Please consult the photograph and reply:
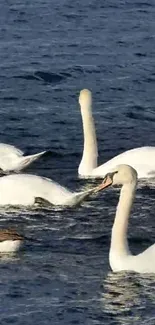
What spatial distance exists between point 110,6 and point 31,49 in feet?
11.6

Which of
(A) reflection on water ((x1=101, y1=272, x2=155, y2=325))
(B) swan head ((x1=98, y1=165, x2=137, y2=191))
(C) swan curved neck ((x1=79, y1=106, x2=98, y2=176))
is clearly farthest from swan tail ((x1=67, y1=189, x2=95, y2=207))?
(A) reflection on water ((x1=101, y1=272, x2=155, y2=325))

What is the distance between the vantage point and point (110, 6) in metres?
28.9

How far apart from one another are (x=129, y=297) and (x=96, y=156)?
5.42m

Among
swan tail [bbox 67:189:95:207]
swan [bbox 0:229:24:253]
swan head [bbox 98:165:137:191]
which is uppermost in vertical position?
swan head [bbox 98:165:137:191]

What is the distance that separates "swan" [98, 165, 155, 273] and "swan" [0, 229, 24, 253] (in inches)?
42.5

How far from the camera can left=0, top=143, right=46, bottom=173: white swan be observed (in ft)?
61.4

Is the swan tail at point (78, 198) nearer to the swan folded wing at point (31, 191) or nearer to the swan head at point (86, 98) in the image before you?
the swan folded wing at point (31, 191)

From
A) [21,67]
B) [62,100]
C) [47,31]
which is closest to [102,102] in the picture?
[62,100]

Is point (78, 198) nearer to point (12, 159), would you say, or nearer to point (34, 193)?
point (34, 193)

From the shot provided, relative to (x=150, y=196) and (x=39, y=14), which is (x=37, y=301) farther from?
(x=39, y=14)

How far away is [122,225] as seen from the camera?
14688 millimetres

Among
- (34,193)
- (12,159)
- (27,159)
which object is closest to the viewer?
(34,193)

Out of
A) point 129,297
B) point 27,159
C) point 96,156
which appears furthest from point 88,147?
point 129,297

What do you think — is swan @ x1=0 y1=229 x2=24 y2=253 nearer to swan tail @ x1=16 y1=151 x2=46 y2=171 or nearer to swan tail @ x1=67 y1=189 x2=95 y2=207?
swan tail @ x1=67 y1=189 x2=95 y2=207
